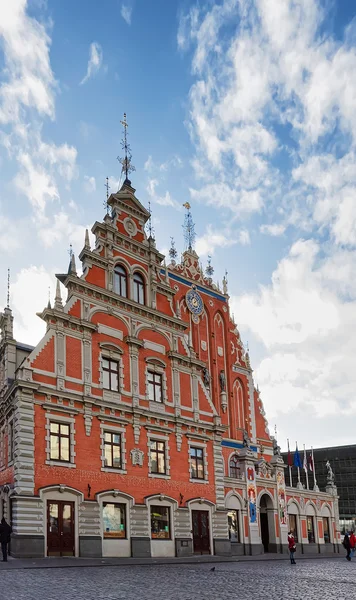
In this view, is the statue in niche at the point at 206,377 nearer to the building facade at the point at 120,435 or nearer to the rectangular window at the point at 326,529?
the building facade at the point at 120,435

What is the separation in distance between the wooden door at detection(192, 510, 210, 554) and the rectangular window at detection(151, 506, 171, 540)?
220 cm

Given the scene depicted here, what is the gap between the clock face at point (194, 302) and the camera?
49.7m

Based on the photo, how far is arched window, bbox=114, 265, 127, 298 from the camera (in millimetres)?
38031

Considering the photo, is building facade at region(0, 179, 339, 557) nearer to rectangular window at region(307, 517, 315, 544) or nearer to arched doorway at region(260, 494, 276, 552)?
arched doorway at region(260, 494, 276, 552)

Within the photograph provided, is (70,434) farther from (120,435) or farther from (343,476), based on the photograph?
(343,476)

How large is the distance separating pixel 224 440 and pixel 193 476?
384 inches

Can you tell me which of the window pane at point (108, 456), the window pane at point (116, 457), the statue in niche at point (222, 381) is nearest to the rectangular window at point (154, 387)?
the window pane at point (116, 457)

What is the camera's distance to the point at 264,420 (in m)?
52.4

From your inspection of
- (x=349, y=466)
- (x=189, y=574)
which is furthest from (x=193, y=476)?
(x=349, y=466)

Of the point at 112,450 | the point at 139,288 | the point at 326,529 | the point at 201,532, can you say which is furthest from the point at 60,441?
the point at 326,529

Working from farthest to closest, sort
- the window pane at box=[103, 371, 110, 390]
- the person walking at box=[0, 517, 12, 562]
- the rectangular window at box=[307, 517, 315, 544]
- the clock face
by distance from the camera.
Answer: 1. the clock face
2. the rectangular window at box=[307, 517, 315, 544]
3. the window pane at box=[103, 371, 110, 390]
4. the person walking at box=[0, 517, 12, 562]

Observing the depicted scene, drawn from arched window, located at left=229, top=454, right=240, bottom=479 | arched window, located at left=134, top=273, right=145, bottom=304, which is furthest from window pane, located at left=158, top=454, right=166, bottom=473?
arched window, located at left=229, top=454, right=240, bottom=479

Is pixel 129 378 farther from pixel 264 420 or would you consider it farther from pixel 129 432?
pixel 264 420

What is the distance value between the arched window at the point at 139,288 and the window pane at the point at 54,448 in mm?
10894
